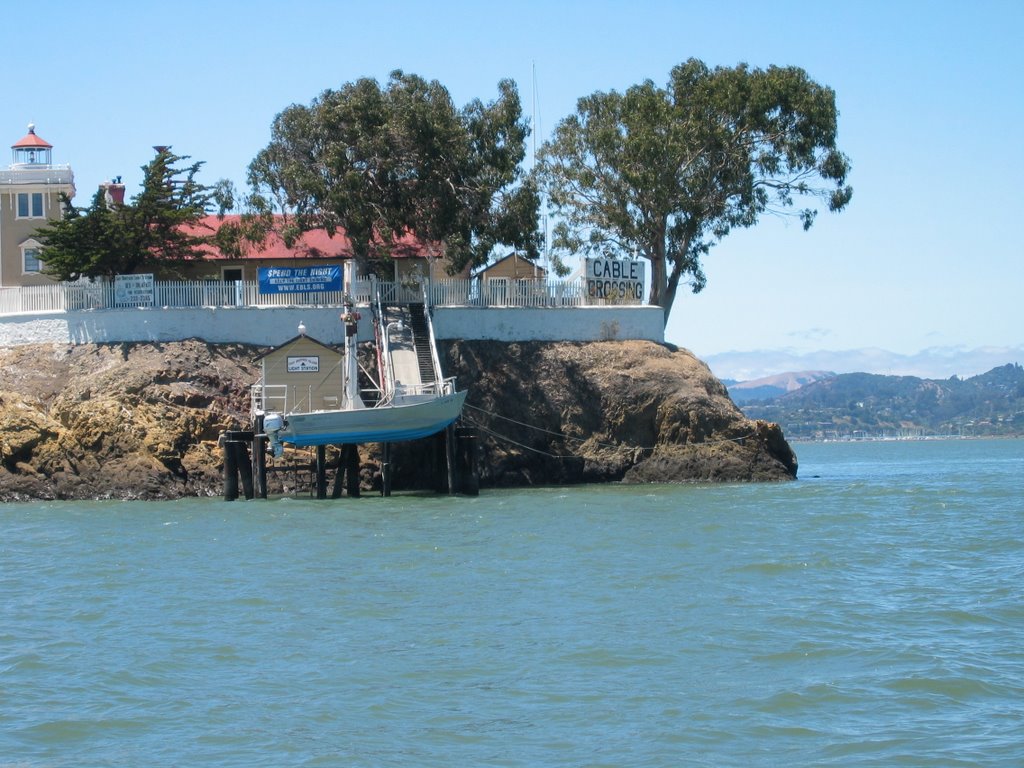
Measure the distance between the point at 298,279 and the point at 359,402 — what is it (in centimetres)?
783

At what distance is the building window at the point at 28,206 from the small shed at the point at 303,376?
16884 millimetres

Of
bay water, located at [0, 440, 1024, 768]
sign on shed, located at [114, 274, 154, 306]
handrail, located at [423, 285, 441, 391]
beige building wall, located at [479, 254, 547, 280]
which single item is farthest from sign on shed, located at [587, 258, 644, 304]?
bay water, located at [0, 440, 1024, 768]

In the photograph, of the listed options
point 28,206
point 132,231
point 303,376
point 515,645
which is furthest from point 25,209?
point 515,645

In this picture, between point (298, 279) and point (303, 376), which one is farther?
point (298, 279)

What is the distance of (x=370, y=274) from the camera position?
4519 cm

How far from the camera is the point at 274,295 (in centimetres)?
4300

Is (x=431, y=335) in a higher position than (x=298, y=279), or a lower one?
lower

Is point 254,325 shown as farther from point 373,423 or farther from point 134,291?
point 373,423

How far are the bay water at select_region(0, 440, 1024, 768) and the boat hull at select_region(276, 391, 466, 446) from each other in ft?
18.9

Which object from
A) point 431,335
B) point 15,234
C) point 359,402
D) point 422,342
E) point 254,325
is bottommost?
point 359,402

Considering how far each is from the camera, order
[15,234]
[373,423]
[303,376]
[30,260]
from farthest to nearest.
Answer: [15,234]
[30,260]
[303,376]
[373,423]

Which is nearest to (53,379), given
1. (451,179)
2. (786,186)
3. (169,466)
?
(169,466)

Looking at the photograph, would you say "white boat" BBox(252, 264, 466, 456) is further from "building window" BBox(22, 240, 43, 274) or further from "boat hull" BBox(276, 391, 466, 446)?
"building window" BBox(22, 240, 43, 274)

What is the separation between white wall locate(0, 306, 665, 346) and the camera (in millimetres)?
42250
